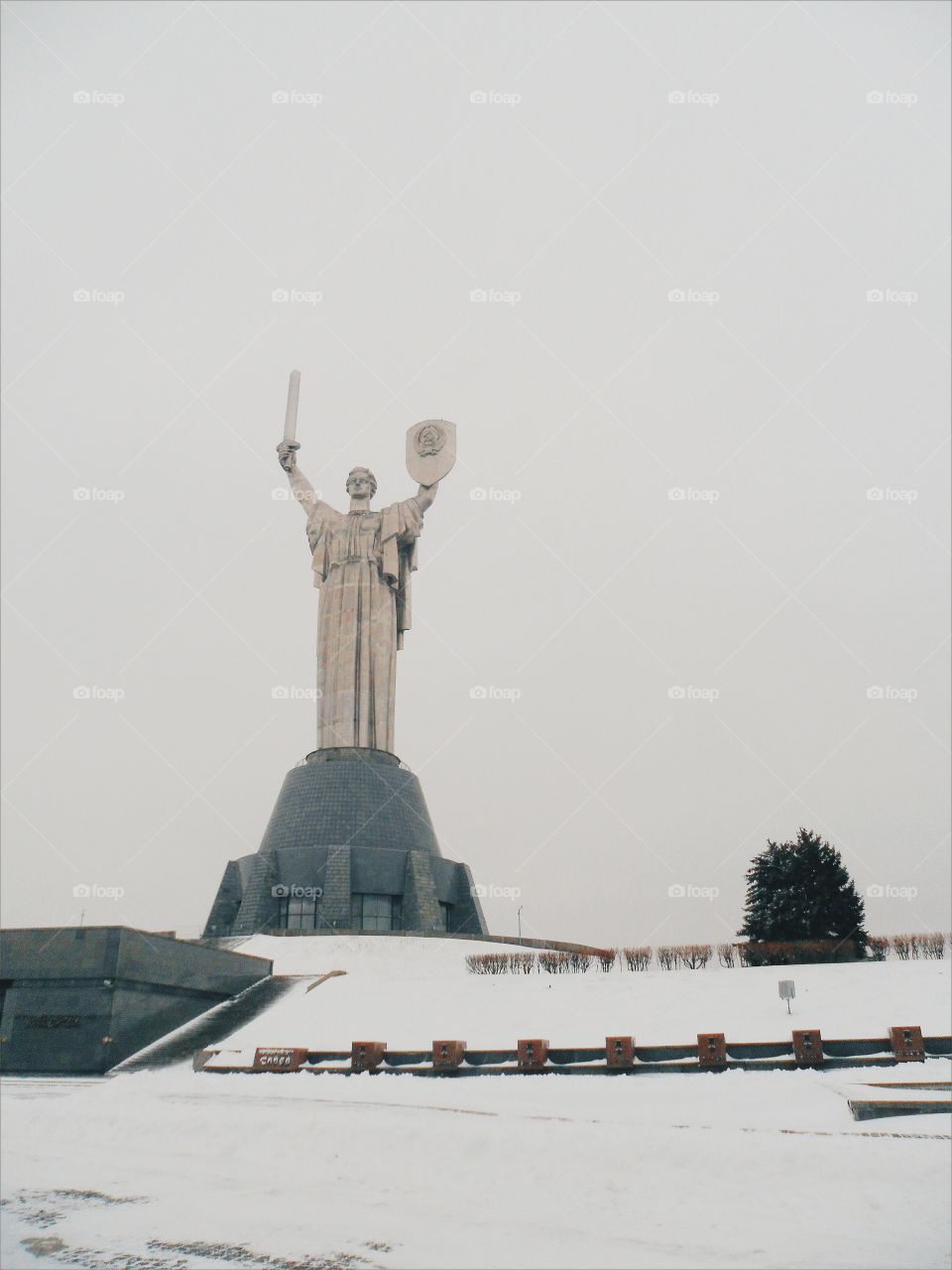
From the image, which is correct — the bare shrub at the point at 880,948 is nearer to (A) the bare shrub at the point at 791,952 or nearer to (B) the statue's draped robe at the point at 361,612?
(A) the bare shrub at the point at 791,952

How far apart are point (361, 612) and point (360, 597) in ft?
2.09

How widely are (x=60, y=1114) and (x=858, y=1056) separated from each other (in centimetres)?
1179

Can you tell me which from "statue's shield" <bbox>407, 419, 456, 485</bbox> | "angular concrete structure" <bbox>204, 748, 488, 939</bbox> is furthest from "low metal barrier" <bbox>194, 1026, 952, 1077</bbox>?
"statue's shield" <bbox>407, 419, 456, 485</bbox>

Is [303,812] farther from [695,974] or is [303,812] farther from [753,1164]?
[753,1164]

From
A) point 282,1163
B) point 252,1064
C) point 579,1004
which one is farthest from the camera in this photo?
point 579,1004

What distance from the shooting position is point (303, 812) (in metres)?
34.7

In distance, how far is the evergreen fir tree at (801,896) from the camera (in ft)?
116

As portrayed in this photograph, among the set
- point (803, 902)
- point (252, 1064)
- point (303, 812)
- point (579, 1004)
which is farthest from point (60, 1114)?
point (803, 902)

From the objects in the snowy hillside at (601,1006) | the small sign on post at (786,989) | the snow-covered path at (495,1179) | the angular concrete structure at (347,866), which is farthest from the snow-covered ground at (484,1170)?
the angular concrete structure at (347,866)

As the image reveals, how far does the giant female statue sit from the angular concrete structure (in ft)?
5.56

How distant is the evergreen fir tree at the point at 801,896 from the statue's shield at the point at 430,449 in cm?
2098

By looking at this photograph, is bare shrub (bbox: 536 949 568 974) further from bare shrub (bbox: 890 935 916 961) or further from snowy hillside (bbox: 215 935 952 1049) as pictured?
bare shrub (bbox: 890 935 916 961)

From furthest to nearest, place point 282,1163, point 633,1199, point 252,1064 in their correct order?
point 252,1064
point 282,1163
point 633,1199

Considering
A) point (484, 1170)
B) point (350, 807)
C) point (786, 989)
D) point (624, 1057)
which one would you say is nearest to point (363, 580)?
point (350, 807)
